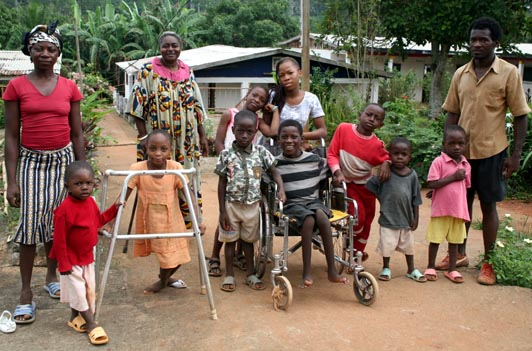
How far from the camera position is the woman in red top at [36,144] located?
372 cm

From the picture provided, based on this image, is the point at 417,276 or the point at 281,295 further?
the point at 417,276

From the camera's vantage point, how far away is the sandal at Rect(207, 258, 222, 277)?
15.6 ft

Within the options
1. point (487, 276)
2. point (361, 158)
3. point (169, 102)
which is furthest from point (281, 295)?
point (169, 102)

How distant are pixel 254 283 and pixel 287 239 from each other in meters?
0.54

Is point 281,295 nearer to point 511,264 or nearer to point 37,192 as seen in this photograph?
point 37,192

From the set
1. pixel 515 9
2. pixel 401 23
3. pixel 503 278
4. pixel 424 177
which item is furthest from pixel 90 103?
pixel 515 9

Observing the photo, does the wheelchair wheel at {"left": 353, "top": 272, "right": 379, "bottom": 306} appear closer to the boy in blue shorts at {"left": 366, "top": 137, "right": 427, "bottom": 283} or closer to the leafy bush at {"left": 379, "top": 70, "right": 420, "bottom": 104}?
the boy in blue shorts at {"left": 366, "top": 137, "right": 427, "bottom": 283}

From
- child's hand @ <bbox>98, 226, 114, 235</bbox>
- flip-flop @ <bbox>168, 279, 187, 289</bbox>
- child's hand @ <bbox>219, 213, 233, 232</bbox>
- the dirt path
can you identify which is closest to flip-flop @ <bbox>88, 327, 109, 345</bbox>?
the dirt path

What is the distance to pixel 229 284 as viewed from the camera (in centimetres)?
442

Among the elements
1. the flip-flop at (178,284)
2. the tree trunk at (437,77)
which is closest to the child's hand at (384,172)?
the flip-flop at (178,284)

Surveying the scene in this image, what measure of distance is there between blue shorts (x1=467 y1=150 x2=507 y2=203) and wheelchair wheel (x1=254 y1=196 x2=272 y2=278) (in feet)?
5.78

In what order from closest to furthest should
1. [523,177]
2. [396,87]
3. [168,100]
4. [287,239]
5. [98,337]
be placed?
[98,337], [287,239], [168,100], [523,177], [396,87]

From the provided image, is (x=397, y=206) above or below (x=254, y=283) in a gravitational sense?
above

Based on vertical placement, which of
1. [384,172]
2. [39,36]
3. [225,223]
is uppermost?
[39,36]
